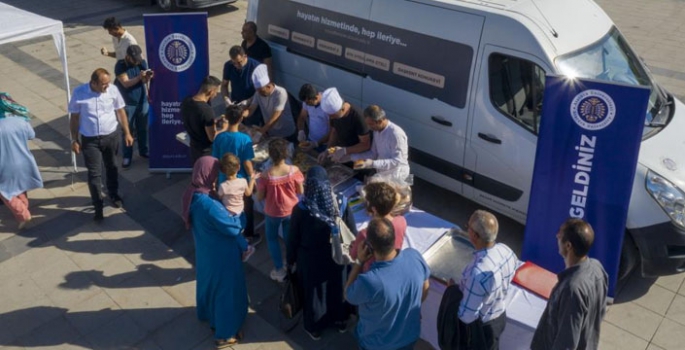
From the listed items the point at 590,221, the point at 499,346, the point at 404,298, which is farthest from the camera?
A: the point at 590,221

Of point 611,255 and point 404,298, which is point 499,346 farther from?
point 611,255

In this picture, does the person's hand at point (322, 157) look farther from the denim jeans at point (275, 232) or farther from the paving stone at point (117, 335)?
the paving stone at point (117, 335)

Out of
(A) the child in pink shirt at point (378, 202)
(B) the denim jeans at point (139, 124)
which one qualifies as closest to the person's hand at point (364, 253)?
(A) the child in pink shirt at point (378, 202)

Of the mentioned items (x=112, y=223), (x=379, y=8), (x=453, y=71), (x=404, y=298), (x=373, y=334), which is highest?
(x=379, y=8)

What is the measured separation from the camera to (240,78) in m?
7.75

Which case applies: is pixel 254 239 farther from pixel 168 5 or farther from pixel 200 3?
pixel 168 5

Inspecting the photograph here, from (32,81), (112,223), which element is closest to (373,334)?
(112,223)

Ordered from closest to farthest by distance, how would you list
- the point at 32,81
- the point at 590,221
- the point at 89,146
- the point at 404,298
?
1. the point at 404,298
2. the point at 590,221
3. the point at 89,146
4. the point at 32,81

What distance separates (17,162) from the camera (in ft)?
22.9

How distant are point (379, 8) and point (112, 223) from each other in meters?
3.75

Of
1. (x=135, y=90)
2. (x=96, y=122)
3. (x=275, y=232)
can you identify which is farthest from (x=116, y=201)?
(x=275, y=232)

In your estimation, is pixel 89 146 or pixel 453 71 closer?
pixel 453 71

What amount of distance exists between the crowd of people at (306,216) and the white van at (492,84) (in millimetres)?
705

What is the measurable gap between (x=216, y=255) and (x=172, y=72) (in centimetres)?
347
